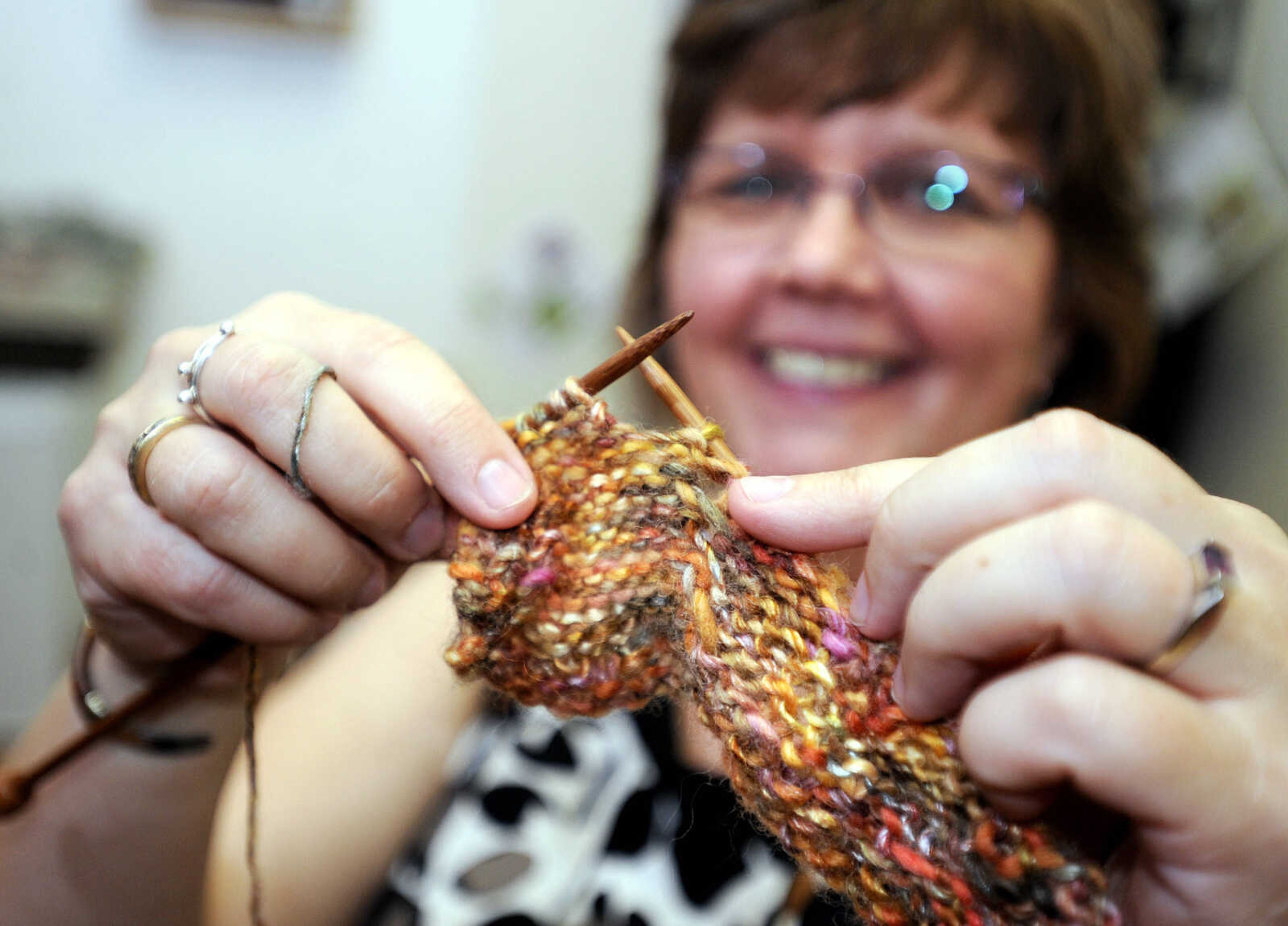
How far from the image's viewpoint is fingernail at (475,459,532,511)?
0.51m

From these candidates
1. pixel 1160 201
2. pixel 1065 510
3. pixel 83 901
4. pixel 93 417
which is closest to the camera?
pixel 1065 510

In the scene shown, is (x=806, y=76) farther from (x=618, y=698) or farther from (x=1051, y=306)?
(x=618, y=698)

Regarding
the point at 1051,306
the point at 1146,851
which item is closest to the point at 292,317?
the point at 1146,851

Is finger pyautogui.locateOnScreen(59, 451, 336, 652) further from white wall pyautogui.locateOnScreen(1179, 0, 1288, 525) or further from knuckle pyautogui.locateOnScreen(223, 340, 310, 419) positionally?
white wall pyautogui.locateOnScreen(1179, 0, 1288, 525)

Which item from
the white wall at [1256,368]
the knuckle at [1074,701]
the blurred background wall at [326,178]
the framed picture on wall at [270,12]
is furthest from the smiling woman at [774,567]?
the framed picture on wall at [270,12]

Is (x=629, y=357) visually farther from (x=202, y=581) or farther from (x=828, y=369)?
(x=828, y=369)

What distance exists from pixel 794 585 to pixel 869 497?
8 centimetres

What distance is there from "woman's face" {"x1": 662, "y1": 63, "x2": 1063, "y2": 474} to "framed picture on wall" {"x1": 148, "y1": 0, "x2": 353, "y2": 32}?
0.81 m

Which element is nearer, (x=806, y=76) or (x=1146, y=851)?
(x=1146, y=851)

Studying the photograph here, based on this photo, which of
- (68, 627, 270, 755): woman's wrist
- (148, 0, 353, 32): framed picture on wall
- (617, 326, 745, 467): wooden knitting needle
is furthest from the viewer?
(148, 0, 353, 32): framed picture on wall

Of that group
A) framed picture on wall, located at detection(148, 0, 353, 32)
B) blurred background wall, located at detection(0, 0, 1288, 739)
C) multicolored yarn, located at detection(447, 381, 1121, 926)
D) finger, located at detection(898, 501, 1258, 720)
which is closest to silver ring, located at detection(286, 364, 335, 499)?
multicolored yarn, located at detection(447, 381, 1121, 926)

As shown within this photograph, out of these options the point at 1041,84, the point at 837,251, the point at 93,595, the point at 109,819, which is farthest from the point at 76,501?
the point at 1041,84

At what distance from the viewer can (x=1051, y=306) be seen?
Answer: 95cm

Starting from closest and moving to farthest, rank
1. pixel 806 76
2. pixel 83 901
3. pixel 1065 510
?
pixel 1065 510 < pixel 83 901 < pixel 806 76
